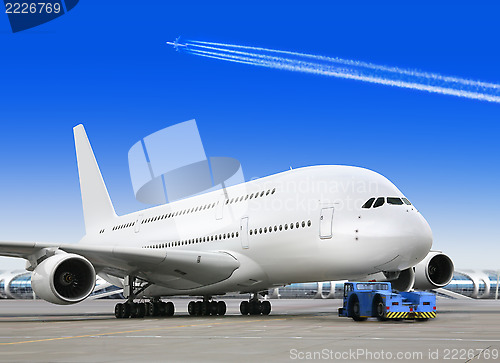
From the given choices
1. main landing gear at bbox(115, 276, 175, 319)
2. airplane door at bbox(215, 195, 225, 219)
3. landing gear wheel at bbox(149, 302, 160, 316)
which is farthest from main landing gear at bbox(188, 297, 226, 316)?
airplane door at bbox(215, 195, 225, 219)

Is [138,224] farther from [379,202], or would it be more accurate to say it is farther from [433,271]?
[379,202]

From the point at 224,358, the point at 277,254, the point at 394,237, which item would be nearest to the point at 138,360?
the point at 224,358

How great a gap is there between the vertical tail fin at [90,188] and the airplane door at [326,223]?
15.6 m

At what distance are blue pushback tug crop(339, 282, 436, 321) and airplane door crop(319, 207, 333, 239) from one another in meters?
1.49

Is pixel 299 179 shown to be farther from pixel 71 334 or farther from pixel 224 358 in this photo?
pixel 224 358

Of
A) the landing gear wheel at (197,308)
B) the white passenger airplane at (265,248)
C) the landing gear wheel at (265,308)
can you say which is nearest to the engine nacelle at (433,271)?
the white passenger airplane at (265,248)

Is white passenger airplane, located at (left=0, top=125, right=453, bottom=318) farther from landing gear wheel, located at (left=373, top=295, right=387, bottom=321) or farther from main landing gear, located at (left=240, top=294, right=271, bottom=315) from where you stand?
landing gear wheel, located at (left=373, top=295, right=387, bottom=321)

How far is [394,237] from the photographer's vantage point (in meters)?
16.5

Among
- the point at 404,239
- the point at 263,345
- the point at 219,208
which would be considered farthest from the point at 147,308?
the point at 263,345

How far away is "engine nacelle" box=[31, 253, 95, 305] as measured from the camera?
719 inches

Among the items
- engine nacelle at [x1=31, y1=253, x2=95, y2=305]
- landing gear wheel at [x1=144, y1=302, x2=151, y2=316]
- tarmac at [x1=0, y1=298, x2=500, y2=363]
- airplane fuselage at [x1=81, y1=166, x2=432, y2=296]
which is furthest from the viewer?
landing gear wheel at [x1=144, y1=302, x2=151, y2=316]

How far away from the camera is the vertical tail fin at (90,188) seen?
31.7 m

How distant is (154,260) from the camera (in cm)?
2019

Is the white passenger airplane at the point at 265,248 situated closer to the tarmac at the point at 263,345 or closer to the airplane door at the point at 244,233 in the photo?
the airplane door at the point at 244,233
